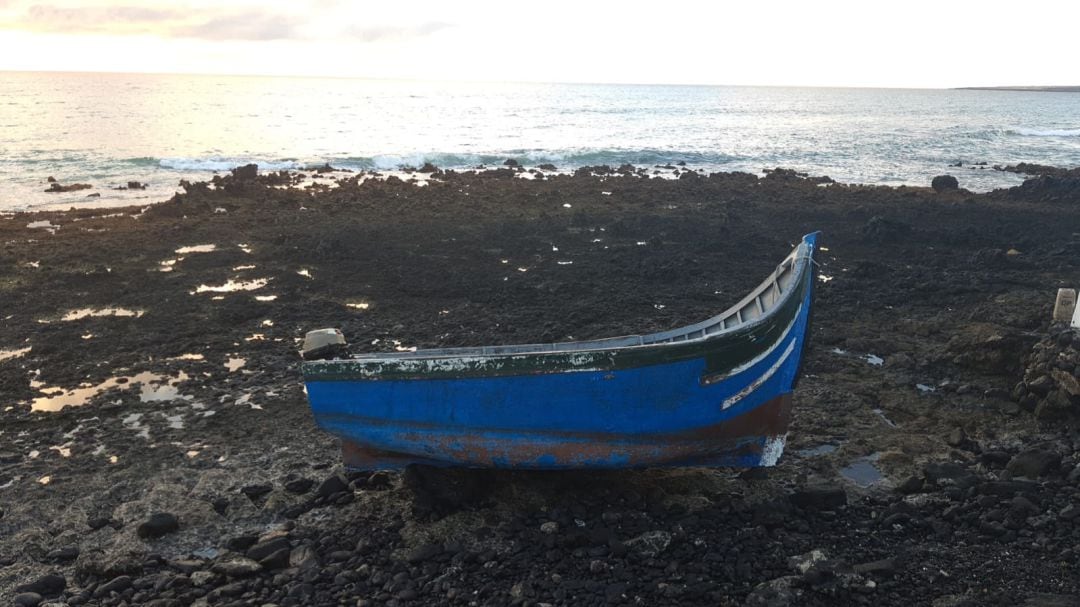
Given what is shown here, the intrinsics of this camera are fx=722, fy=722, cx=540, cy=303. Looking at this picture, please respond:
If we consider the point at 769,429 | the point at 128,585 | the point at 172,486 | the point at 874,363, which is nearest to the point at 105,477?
the point at 172,486

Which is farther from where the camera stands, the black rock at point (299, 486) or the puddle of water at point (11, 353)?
the puddle of water at point (11, 353)

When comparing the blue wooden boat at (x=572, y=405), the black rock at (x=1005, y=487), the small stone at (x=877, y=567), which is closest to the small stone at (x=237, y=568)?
the blue wooden boat at (x=572, y=405)

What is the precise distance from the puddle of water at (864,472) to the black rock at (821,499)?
57cm

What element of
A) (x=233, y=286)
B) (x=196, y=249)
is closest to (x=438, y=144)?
(x=196, y=249)

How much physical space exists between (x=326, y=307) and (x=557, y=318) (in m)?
3.67

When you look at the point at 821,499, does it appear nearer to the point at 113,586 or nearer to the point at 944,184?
the point at 113,586

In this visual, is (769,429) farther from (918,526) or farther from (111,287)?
(111,287)

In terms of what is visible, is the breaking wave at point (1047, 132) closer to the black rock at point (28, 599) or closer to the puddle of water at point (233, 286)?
the puddle of water at point (233, 286)

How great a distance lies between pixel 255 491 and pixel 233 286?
723 centimetres

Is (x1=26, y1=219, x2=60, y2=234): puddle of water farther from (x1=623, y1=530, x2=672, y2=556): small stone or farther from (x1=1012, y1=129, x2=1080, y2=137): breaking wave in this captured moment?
(x1=1012, y1=129, x2=1080, y2=137): breaking wave

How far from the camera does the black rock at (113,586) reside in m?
4.84

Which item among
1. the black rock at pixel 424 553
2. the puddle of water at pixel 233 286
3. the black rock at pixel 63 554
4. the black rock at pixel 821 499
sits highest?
the puddle of water at pixel 233 286

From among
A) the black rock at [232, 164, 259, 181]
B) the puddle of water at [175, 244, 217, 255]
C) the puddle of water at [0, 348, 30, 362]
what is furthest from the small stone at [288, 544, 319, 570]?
the black rock at [232, 164, 259, 181]

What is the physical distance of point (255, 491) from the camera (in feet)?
20.2
